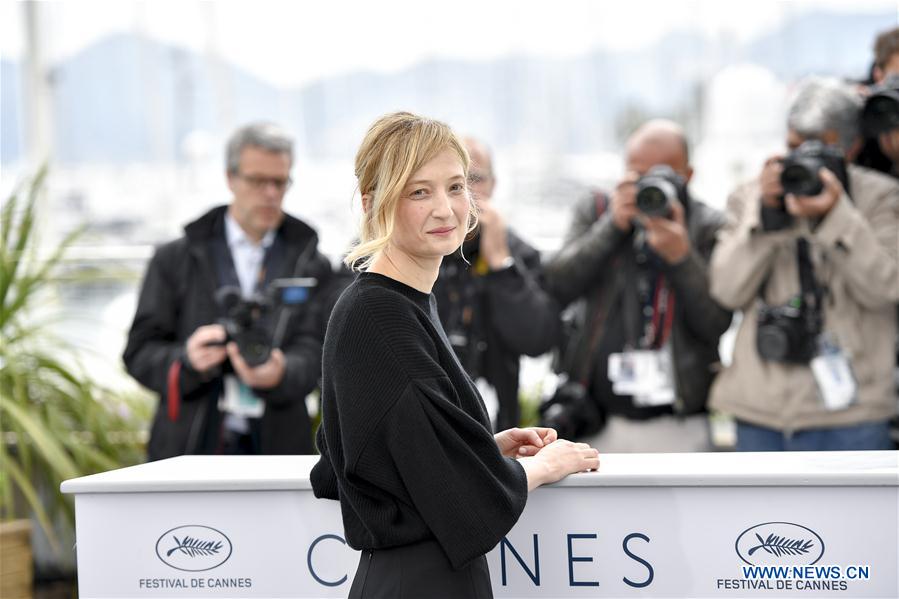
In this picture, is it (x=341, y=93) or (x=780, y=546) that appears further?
(x=341, y=93)

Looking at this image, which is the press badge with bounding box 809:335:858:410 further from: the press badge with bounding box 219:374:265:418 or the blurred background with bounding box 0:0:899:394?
the blurred background with bounding box 0:0:899:394

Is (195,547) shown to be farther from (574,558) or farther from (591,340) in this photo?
(591,340)

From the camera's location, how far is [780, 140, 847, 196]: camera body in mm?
3014

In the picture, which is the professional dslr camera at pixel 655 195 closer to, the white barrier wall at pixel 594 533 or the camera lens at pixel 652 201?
the camera lens at pixel 652 201

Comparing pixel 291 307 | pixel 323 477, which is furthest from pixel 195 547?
pixel 291 307

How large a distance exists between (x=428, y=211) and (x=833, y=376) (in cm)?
181

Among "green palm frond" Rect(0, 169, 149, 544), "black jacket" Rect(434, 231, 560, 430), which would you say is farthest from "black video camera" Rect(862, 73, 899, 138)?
"green palm frond" Rect(0, 169, 149, 544)

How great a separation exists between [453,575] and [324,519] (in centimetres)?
42

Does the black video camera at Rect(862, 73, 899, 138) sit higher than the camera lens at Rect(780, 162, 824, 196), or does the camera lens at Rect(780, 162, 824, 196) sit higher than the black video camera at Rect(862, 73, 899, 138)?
the black video camera at Rect(862, 73, 899, 138)

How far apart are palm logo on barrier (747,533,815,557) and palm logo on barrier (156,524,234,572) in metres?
0.97

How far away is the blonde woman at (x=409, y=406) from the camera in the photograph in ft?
5.16

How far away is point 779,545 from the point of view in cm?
188

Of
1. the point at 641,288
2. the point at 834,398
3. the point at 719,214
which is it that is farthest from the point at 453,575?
the point at 719,214

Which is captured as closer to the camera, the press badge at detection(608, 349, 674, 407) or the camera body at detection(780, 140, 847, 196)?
the camera body at detection(780, 140, 847, 196)
